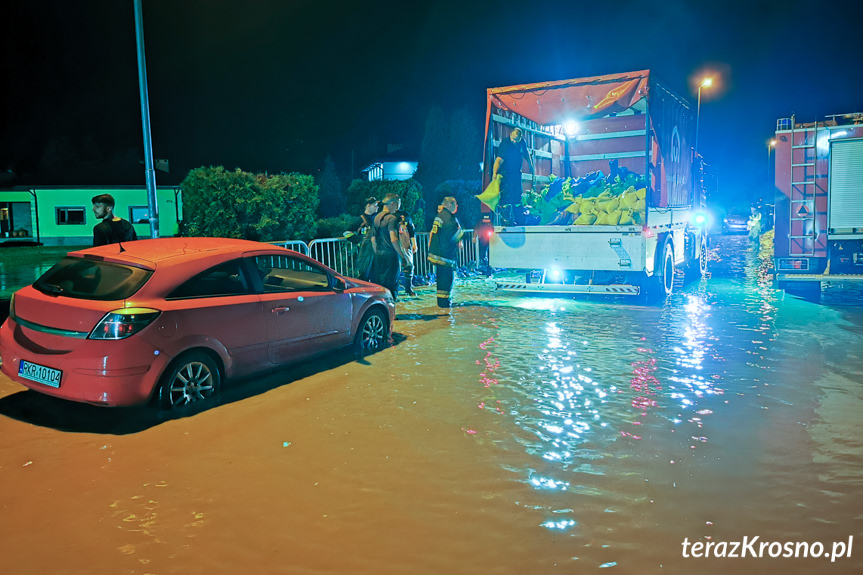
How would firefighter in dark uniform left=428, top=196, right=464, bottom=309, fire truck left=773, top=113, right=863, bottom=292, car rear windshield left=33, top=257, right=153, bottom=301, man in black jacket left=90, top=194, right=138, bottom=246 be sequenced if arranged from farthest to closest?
fire truck left=773, top=113, right=863, bottom=292, firefighter in dark uniform left=428, top=196, right=464, bottom=309, man in black jacket left=90, top=194, right=138, bottom=246, car rear windshield left=33, top=257, right=153, bottom=301

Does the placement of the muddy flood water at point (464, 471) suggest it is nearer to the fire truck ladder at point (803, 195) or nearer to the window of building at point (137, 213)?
the fire truck ladder at point (803, 195)

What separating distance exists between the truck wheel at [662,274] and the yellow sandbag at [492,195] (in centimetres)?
A: 327

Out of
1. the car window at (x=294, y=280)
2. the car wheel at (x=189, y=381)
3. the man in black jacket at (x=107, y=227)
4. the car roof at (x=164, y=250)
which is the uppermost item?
the man in black jacket at (x=107, y=227)

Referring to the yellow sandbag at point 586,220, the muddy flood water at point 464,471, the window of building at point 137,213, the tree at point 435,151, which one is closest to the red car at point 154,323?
the muddy flood water at point 464,471

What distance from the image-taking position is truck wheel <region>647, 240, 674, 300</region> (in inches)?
519

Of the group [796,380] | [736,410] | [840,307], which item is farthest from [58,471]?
[840,307]

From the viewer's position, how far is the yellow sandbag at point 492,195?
12854mm

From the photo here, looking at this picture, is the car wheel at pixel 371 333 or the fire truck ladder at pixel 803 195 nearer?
the car wheel at pixel 371 333

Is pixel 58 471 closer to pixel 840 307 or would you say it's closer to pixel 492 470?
pixel 492 470

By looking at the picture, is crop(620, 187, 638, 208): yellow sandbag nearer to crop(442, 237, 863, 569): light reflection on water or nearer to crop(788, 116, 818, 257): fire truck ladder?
crop(442, 237, 863, 569): light reflection on water

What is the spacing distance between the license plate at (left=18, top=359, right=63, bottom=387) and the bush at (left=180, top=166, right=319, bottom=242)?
10.0 metres

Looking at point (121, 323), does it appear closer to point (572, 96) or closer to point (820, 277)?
point (572, 96)

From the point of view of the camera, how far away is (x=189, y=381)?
5.98m

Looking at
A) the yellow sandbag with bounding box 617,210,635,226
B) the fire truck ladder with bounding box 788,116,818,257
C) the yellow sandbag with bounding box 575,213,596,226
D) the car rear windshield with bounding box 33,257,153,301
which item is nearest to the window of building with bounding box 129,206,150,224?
the yellow sandbag with bounding box 575,213,596,226
